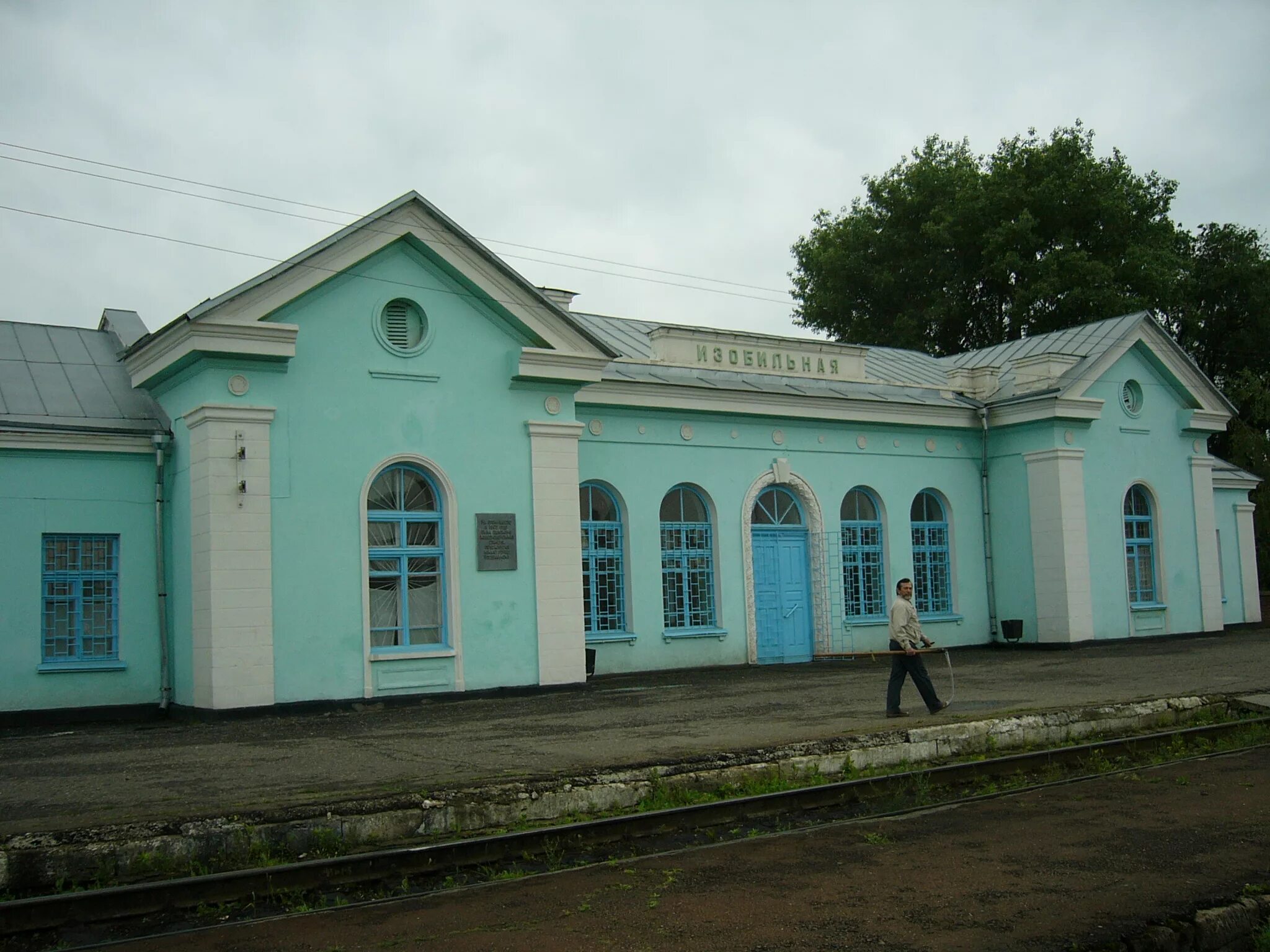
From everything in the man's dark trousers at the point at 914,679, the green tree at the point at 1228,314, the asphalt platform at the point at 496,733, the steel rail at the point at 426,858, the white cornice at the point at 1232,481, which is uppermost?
the green tree at the point at 1228,314

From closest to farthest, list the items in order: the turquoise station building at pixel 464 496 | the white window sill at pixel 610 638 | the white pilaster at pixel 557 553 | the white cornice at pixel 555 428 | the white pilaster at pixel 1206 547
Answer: the turquoise station building at pixel 464 496, the white pilaster at pixel 557 553, the white cornice at pixel 555 428, the white window sill at pixel 610 638, the white pilaster at pixel 1206 547

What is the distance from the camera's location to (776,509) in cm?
2036

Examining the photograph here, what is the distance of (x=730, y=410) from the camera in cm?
1958

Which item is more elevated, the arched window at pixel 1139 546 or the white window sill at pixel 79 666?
the arched window at pixel 1139 546

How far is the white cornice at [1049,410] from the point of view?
21.5 m

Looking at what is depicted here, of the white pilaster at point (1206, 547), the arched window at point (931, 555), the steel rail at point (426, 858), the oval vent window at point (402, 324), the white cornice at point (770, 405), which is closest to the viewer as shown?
the steel rail at point (426, 858)

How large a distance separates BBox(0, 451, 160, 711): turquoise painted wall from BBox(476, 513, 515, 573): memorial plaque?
4.16 metres

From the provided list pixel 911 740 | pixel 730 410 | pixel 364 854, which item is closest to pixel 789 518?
pixel 730 410

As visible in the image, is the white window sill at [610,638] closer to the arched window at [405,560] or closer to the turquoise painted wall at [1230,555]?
the arched window at [405,560]

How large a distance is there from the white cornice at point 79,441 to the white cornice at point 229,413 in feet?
4.29

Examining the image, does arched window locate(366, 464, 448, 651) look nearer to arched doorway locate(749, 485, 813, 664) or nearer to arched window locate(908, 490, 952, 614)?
arched doorway locate(749, 485, 813, 664)

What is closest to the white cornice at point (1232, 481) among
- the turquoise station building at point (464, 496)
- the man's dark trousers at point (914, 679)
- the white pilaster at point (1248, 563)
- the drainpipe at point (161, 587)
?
the white pilaster at point (1248, 563)

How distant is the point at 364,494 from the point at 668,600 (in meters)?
5.80

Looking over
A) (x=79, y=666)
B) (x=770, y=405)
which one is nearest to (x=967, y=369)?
(x=770, y=405)
